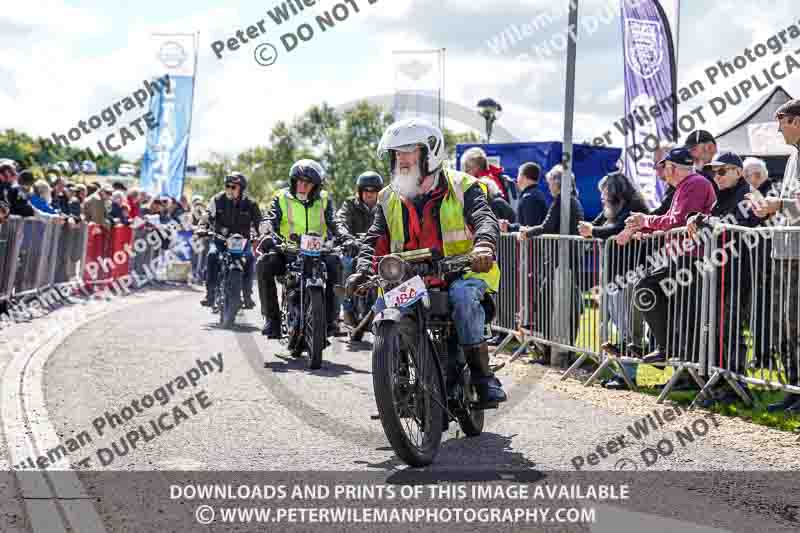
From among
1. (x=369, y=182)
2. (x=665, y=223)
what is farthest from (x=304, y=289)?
(x=665, y=223)

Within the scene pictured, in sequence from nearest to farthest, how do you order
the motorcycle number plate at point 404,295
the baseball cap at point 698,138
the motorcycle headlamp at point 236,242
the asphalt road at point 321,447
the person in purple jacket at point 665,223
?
the asphalt road at point 321,447 < the motorcycle number plate at point 404,295 < the person in purple jacket at point 665,223 < the baseball cap at point 698,138 < the motorcycle headlamp at point 236,242

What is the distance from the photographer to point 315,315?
10.1 m

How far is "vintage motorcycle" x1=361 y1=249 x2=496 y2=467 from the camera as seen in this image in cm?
549

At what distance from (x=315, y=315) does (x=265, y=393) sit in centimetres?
184

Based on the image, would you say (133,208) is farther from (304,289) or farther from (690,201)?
(690,201)

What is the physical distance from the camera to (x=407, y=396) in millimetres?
5688

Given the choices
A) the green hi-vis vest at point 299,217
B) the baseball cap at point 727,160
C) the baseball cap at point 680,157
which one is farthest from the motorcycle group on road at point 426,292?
the green hi-vis vest at point 299,217

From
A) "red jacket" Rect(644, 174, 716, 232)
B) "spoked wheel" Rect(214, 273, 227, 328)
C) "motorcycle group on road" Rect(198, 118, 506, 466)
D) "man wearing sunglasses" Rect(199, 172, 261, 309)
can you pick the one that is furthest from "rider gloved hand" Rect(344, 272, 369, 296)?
"man wearing sunglasses" Rect(199, 172, 261, 309)

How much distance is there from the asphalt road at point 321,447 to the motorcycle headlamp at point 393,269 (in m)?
1.00

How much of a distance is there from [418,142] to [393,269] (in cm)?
88

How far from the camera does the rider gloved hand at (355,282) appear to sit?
6.07 m

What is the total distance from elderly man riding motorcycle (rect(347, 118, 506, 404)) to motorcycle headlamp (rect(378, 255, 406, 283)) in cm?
43

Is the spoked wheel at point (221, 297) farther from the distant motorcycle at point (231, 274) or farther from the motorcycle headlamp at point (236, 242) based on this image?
the motorcycle headlamp at point (236, 242)
